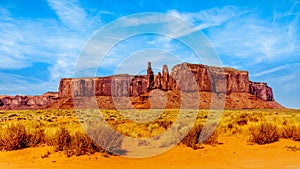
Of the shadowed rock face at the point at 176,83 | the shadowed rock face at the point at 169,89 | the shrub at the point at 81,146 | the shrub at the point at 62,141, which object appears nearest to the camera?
the shrub at the point at 81,146

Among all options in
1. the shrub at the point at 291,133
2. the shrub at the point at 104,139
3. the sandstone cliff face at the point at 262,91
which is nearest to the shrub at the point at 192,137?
the shrub at the point at 104,139

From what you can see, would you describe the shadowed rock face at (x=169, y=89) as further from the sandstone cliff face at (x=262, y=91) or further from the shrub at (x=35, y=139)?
the shrub at (x=35, y=139)

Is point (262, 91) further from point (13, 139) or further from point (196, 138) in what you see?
point (13, 139)

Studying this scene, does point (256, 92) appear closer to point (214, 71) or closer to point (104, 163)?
point (214, 71)

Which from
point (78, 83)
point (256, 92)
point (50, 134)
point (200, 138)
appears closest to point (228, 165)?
point (200, 138)

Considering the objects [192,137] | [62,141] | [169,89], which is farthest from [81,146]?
[169,89]

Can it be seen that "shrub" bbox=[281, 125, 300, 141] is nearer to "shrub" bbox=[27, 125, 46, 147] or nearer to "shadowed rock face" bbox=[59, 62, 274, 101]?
"shrub" bbox=[27, 125, 46, 147]
